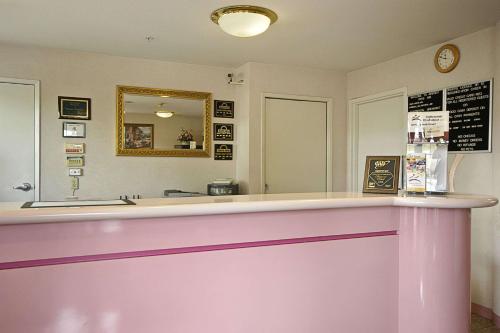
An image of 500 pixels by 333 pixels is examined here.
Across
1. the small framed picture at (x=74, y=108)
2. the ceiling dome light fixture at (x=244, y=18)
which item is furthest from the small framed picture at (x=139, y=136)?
the ceiling dome light fixture at (x=244, y=18)

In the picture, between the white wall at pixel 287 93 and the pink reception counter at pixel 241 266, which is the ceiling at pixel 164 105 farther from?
the pink reception counter at pixel 241 266

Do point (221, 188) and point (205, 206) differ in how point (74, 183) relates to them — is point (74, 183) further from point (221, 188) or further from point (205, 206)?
point (205, 206)

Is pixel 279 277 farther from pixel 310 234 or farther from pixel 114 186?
pixel 114 186

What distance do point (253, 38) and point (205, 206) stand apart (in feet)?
8.14

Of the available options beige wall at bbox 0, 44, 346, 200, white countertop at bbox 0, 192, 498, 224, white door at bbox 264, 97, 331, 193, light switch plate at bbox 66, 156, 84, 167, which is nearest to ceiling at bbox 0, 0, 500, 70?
beige wall at bbox 0, 44, 346, 200

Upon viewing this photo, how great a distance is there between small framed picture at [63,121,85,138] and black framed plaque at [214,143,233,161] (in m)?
1.44

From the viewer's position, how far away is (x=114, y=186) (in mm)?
4168

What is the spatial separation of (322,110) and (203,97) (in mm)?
1453

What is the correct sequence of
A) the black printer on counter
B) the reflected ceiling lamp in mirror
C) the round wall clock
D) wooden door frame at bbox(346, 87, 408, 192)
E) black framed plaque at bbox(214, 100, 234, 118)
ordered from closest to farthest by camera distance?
the round wall clock
the black printer on counter
the reflected ceiling lamp in mirror
black framed plaque at bbox(214, 100, 234, 118)
wooden door frame at bbox(346, 87, 408, 192)

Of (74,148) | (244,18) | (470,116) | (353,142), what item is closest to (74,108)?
(74,148)

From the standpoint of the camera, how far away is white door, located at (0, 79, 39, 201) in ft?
12.4

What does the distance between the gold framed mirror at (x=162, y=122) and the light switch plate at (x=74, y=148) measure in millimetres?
341

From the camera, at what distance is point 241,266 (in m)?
1.64

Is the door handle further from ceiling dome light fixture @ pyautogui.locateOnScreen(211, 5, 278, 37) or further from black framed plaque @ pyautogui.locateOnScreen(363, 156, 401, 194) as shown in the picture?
black framed plaque @ pyautogui.locateOnScreen(363, 156, 401, 194)
